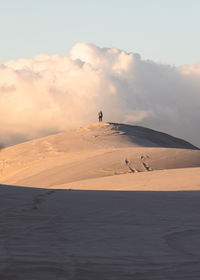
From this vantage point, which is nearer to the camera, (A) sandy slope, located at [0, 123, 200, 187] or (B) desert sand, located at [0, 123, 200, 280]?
(B) desert sand, located at [0, 123, 200, 280]

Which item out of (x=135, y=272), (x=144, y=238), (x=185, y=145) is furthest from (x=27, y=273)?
(x=185, y=145)

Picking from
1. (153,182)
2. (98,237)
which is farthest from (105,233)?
(153,182)

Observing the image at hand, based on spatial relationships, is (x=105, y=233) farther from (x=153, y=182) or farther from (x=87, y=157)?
(x=87, y=157)

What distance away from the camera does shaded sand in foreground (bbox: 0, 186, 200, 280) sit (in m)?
4.32

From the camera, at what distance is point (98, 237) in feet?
19.4

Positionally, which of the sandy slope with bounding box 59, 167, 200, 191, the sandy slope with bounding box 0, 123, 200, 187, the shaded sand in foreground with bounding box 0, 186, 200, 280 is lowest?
the shaded sand in foreground with bounding box 0, 186, 200, 280

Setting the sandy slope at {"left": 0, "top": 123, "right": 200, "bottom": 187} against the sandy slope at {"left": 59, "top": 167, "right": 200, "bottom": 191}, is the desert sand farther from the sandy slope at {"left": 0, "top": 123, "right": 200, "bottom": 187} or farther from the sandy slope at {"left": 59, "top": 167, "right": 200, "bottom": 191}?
the sandy slope at {"left": 0, "top": 123, "right": 200, "bottom": 187}

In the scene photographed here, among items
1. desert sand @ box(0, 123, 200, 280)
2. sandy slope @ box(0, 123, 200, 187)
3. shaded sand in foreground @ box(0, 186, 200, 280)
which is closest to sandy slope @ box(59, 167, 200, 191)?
desert sand @ box(0, 123, 200, 280)

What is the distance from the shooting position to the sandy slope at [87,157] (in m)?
21.5

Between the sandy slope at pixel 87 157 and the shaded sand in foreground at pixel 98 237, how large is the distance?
38.6 feet

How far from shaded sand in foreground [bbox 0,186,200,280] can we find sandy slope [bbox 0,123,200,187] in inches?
463

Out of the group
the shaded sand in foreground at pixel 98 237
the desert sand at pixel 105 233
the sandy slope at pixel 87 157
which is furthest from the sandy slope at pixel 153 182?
the sandy slope at pixel 87 157

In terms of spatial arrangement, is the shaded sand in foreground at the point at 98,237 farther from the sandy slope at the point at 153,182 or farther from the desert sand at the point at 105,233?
the sandy slope at the point at 153,182

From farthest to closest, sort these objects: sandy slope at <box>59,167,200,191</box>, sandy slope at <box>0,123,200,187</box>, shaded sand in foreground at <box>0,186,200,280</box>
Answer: sandy slope at <box>0,123,200,187</box>
sandy slope at <box>59,167,200,191</box>
shaded sand in foreground at <box>0,186,200,280</box>
